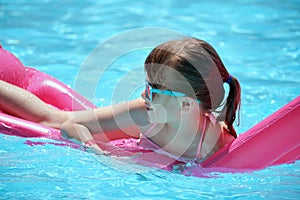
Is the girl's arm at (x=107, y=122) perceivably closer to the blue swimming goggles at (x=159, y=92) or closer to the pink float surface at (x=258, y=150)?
the pink float surface at (x=258, y=150)

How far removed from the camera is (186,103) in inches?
113

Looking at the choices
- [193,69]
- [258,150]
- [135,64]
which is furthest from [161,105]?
[135,64]

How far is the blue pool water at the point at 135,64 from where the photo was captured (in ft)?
9.54

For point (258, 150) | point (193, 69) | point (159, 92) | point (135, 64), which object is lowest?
point (135, 64)

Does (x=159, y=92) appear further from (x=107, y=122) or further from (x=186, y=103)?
(x=107, y=122)

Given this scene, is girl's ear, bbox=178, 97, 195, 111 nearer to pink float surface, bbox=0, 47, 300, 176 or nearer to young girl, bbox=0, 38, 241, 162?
young girl, bbox=0, 38, 241, 162

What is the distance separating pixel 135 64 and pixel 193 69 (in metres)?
2.85

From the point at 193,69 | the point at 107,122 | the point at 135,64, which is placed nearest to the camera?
the point at 193,69

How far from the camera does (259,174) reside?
297cm

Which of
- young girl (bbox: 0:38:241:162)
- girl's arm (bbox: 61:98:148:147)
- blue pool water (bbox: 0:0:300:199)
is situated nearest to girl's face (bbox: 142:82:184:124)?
young girl (bbox: 0:38:241:162)

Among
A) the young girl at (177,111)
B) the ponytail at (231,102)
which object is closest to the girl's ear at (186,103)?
the young girl at (177,111)

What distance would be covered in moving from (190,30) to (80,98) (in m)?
2.84

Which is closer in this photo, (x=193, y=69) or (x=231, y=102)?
(x=193, y=69)

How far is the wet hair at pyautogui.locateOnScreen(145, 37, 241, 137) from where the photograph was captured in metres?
2.77
